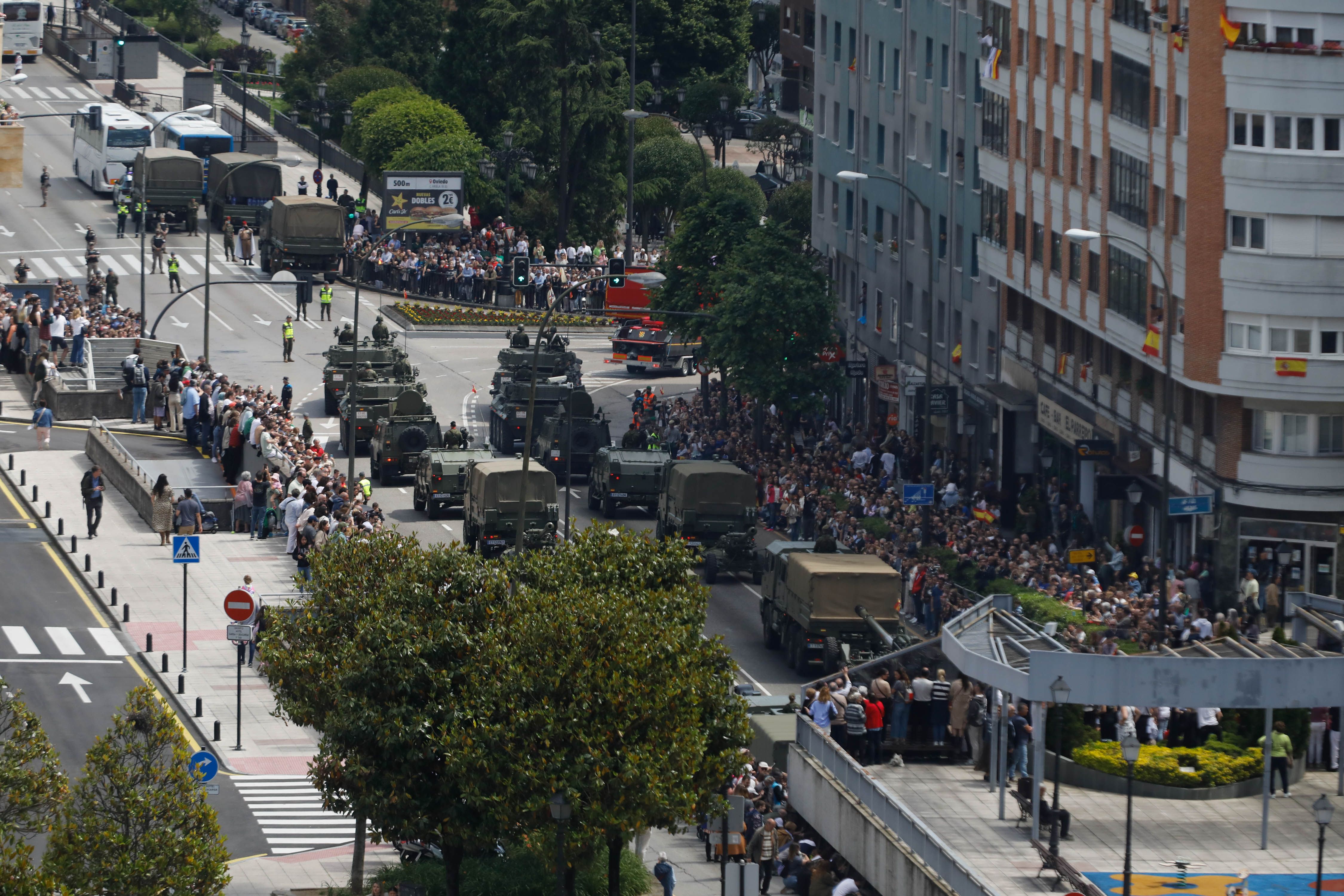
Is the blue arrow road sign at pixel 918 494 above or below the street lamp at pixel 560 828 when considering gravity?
above

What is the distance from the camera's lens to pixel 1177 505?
5219 centimetres

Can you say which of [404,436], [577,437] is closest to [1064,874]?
[577,437]

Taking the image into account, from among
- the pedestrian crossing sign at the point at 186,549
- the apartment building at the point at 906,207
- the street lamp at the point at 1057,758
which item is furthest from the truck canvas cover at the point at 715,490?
the street lamp at the point at 1057,758

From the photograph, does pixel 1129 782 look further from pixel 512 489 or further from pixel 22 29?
pixel 22 29

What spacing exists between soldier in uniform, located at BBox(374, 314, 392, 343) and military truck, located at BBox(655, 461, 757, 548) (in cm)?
1874

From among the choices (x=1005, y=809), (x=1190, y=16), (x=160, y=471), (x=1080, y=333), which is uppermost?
(x=1190, y=16)

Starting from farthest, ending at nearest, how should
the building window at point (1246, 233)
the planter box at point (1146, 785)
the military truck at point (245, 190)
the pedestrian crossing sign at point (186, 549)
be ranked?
1. the military truck at point (245, 190)
2. the building window at point (1246, 233)
3. the pedestrian crossing sign at point (186, 549)
4. the planter box at point (1146, 785)

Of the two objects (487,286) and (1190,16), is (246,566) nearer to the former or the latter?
(1190,16)

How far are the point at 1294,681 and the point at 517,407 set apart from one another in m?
37.3

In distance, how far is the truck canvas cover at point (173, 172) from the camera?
101750mm

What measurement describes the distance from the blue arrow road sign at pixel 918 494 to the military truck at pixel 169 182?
51.4 metres

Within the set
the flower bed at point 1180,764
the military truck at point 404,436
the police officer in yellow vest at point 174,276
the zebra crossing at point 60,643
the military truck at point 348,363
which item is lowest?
the flower bed at point 1180,764

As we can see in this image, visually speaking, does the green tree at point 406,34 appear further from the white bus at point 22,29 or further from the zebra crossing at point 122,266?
the zebra crossing at point 122,266

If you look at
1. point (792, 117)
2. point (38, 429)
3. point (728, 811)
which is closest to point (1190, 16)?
point (728, 811)
